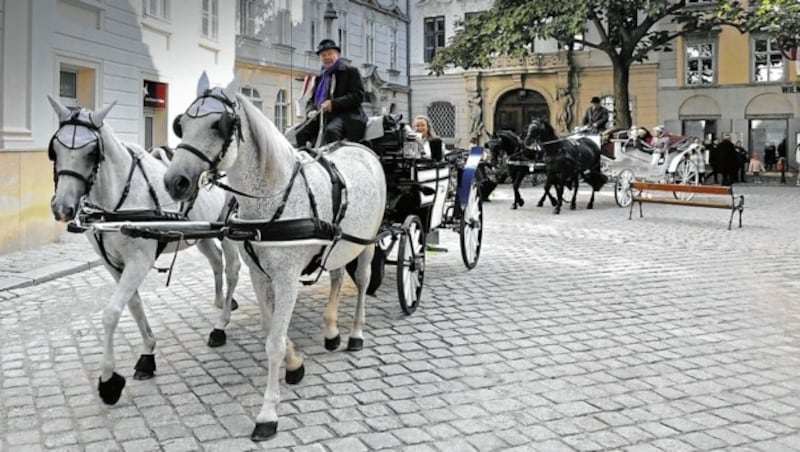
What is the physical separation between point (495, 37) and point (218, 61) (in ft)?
35.6

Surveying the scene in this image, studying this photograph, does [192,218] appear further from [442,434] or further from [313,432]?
[442,434]

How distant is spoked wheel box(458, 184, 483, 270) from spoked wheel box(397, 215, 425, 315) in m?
1.53

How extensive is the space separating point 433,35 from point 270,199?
106 feet

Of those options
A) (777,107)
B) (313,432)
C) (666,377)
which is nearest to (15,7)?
(313,432)

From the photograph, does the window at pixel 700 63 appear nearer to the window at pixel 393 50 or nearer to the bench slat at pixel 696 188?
the window at pixel 393 50

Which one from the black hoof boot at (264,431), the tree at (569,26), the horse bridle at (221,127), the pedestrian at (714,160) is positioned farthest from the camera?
the pedestrian at (714,160)

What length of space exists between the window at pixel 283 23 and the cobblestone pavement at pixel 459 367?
42.7 ft

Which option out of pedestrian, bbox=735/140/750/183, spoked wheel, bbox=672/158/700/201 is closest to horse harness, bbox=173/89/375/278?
spoked wheel, bbox=672/158/700/201

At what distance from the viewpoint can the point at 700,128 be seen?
31.0m

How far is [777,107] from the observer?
29250 mm

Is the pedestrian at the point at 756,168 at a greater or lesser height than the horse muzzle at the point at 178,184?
greater

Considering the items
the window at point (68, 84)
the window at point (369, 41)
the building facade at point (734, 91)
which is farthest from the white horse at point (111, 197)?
the building facade at point (734, 91)

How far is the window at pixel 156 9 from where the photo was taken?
13.0 meters

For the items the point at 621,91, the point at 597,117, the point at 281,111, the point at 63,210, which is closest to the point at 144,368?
the point at 63,210
